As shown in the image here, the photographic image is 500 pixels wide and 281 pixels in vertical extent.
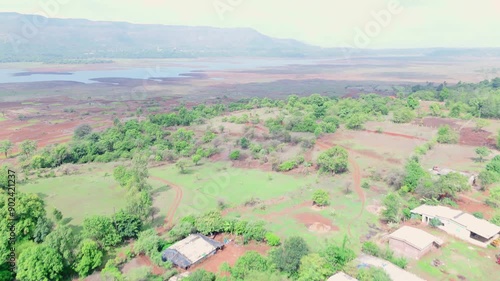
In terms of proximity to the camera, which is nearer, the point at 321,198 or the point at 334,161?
the point at 321,198

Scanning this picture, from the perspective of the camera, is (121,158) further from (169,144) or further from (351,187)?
(351,187)

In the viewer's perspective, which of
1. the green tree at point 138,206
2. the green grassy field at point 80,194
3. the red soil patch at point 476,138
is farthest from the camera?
the red soil patch at point 476,138

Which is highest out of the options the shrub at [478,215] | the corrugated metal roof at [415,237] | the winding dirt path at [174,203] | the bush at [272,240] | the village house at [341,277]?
Result: the village house at [341,277]

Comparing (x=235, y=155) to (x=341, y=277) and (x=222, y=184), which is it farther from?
(x=341, y=277)

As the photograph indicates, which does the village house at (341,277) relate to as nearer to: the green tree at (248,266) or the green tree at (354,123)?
the green tree at (248,266)

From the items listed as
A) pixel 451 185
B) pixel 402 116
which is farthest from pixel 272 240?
pixel 402 116

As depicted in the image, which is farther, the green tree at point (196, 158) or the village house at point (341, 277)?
the green tree at point (196, 158)

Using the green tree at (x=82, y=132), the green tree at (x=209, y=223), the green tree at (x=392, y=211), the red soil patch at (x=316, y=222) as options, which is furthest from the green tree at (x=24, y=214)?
the green tree at (x=82, y=132)
